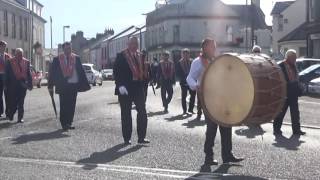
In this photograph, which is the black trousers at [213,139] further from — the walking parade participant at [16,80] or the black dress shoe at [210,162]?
the walking parade participant at [16,80]

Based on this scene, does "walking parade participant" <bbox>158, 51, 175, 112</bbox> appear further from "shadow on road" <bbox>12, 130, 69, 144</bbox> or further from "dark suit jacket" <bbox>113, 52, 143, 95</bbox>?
"dark suit jacket" <bbox>113, 52, 143, 95</bbox>

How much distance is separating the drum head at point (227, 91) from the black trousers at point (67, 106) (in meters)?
5.02

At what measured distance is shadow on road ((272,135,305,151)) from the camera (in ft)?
36.8

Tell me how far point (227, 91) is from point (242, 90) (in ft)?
1.11

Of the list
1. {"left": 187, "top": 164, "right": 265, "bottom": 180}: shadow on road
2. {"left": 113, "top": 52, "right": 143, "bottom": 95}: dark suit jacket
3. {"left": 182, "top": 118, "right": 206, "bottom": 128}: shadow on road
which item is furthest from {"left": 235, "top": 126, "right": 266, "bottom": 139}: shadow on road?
{"left": 187, "top": 164, "right": 265, "bottom": 180}: shadow on road

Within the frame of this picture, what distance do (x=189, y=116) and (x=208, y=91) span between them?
8315mm

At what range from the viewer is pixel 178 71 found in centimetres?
1847

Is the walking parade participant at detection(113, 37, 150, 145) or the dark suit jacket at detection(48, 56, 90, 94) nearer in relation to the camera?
the walking parade participant at detection(113, 37, 150, 145)

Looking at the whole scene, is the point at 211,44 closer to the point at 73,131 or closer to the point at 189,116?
the point at 73,131

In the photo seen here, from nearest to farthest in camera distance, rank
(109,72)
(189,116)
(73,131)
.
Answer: (73,131) → (189,116) → (109,72)

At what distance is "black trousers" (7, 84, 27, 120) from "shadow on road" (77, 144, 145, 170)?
5.03 metres

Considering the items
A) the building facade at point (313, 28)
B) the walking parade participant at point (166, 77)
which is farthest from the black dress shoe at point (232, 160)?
the building facade at point (313, 28)

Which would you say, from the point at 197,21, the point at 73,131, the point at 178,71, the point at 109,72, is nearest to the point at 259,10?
the point at 197,21

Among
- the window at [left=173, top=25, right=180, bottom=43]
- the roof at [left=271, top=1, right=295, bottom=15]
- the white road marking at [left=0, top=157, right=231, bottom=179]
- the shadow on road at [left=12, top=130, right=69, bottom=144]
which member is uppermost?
the roof at [left=271, top=1, right=295, bottom=15]
